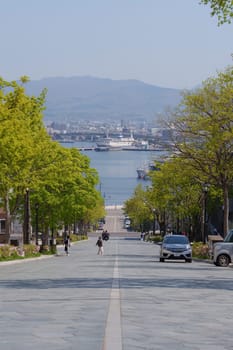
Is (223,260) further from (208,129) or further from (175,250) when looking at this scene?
(208,129)

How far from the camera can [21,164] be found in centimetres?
5719

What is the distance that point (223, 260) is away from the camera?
1917 inches

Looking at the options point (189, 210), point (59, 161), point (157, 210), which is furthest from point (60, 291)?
point (157, 210)

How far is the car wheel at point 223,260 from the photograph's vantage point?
48.5 metres

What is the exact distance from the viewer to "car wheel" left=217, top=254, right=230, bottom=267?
48.5 m

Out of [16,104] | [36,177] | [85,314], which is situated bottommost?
[85,314]

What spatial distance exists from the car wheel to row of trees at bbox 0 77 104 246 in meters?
13.8

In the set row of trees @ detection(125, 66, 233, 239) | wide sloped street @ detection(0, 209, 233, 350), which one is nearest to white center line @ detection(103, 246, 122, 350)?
wide sloped street @ detection(0, 209, 233, 350)

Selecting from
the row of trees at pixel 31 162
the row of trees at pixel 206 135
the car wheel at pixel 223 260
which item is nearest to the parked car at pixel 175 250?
the car wheel at pixel 223 260

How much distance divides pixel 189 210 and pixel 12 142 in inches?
1654

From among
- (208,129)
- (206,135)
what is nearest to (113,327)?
(208,129)

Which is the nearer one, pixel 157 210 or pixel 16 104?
pixel 16 104

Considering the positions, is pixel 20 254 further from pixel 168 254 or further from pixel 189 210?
pixel 189 210

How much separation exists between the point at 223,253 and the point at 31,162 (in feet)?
54.9
